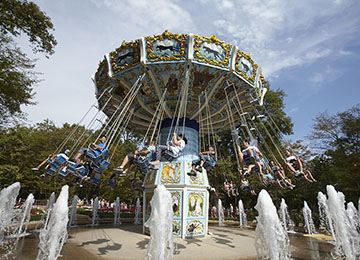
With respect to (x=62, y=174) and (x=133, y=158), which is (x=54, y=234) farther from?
(x=133, y=158)

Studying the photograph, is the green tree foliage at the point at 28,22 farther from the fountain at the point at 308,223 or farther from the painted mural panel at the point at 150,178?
the fountain at the point at 308,223

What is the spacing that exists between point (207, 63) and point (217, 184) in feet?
61.0

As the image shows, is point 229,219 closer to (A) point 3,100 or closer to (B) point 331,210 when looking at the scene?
(B) point 331,210

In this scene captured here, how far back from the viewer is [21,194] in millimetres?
31953

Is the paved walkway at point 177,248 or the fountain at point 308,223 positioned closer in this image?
the paved walkway at point 177,248

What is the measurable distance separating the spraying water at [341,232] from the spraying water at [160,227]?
5467mm

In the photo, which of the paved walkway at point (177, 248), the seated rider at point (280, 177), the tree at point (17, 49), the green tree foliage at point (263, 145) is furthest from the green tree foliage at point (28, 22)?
the green tree foliage at point (263, 145)

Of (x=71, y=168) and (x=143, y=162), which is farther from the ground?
(x=143, y=162)

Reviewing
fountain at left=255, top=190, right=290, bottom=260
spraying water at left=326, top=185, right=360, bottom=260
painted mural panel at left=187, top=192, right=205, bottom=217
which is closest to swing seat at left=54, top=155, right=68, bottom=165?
painted mural panel at left=187, top=192, right=205, bottom=217

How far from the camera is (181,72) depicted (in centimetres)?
984

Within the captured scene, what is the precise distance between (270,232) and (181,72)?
6.97m

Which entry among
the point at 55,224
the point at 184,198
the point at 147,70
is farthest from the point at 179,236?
the point at 147,70

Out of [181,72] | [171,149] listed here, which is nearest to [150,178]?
[171,149]

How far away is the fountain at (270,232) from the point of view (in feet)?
17.2
